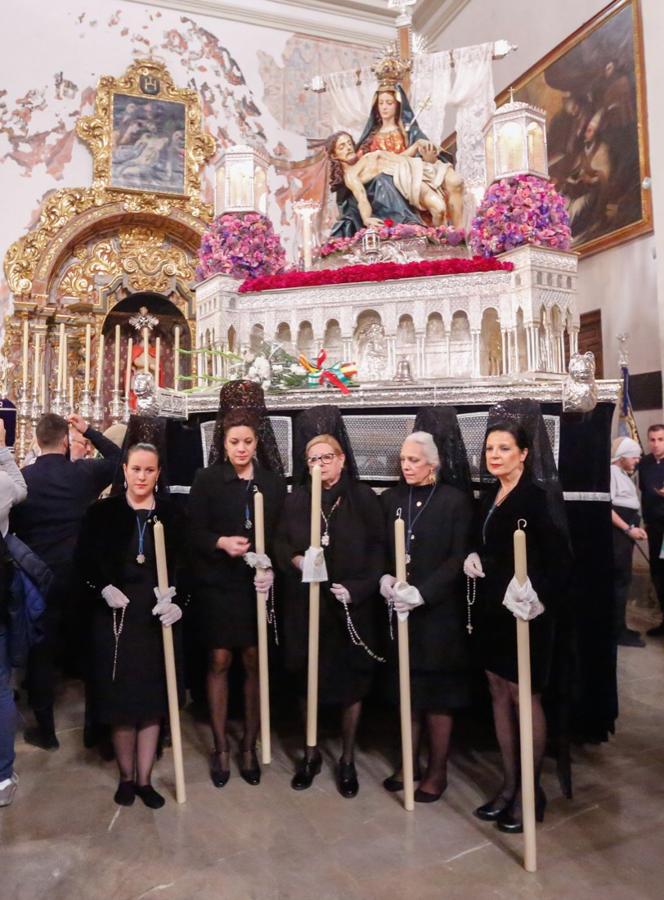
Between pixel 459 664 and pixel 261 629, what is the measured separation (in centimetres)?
90

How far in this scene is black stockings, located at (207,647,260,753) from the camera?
10.8ft

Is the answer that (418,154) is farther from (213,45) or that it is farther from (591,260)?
(213,45)

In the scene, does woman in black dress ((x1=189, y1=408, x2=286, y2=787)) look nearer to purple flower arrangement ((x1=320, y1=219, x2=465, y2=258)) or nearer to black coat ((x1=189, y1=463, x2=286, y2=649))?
black coat ((x1=189, y1=463, x2=286, y2=649))

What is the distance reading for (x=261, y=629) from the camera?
10.5ft

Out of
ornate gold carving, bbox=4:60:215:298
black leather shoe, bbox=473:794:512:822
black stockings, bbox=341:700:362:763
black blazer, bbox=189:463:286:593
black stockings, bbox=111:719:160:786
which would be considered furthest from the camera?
ornate gold carving, bbox=4:60:215:298

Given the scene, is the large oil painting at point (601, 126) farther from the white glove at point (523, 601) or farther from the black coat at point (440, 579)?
the white glove at point (523, 601)

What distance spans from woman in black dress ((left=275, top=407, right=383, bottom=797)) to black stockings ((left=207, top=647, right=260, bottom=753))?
225 mm

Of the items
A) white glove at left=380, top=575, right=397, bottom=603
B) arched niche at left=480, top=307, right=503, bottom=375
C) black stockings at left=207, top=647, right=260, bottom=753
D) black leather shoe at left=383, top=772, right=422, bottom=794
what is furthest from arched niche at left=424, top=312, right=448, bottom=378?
black leather shoe at left=383, top=772, right=422, bottom=794

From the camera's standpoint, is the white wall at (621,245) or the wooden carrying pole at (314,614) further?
the white wall at (621,245)

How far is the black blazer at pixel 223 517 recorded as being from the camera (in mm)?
3320

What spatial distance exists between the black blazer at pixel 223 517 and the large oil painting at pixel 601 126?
6.91 m

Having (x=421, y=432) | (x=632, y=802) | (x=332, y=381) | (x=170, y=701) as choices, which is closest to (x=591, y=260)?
(x=332, y=381)

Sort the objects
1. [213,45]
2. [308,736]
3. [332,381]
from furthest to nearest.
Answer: [213,45] → [332,381] → [308,736]

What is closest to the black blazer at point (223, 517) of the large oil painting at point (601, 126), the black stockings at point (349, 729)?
the black stockings at point (349, 729)
